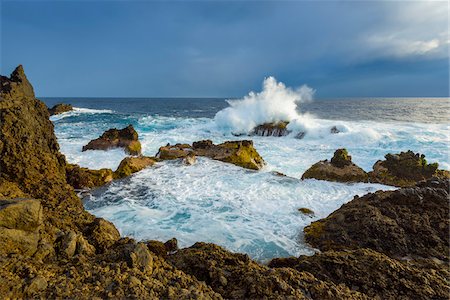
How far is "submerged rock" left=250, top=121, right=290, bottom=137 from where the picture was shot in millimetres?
27516

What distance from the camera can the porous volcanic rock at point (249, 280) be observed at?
305 cm

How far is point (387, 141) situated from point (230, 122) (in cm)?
1536

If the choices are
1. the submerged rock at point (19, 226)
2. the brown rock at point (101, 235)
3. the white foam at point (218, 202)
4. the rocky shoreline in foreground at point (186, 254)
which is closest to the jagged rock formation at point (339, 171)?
the white foam at point (218, 202)

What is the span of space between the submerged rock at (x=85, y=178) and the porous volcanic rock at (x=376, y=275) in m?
7.74

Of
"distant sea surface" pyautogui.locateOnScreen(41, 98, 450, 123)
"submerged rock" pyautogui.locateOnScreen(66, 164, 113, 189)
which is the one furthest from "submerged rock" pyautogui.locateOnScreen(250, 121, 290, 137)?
"distant sea surface" pyautogui.locateOnScreen(41, 98, 450, 123)

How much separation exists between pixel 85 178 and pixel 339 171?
9505mm

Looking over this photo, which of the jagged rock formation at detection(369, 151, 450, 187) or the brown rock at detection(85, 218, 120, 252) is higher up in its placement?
the brown rock at detection(85, 218, 120, 252)

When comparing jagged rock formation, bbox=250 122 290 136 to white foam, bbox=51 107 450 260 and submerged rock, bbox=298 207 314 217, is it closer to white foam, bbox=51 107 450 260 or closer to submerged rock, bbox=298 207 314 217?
white foam, bbox=51 107 450 260

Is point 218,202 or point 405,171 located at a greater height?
point 405,171

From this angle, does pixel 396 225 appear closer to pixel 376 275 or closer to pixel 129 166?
pixel 376 275

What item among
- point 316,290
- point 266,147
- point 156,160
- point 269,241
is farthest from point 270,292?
point 266,147

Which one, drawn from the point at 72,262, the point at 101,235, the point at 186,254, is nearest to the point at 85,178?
the point at 101,235

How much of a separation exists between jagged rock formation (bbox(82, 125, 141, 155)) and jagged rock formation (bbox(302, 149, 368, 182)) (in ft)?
31.5

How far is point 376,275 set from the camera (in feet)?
12.0
